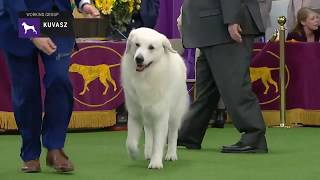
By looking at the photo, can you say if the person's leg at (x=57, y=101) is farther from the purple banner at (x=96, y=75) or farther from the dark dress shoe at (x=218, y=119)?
the dark dress shoe at (x=218, y=119)

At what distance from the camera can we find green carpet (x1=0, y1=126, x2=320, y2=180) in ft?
14.2

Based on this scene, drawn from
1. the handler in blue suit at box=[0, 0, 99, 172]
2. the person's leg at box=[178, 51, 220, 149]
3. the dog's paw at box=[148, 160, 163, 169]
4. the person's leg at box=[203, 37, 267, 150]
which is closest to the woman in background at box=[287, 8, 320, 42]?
the person's leg at box=[178, 51, 220, 149]

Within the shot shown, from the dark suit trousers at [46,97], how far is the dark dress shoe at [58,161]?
32 millimetres

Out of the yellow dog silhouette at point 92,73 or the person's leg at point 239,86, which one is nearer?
the person's leg at point 239,86

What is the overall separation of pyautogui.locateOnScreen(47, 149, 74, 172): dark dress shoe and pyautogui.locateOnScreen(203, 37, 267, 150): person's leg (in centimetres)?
151

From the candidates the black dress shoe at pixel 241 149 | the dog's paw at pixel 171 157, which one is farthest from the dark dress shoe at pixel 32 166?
the black dress shoe at pixel 241 149

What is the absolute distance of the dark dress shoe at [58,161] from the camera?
4289 millimetres

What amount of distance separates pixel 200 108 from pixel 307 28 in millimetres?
2770

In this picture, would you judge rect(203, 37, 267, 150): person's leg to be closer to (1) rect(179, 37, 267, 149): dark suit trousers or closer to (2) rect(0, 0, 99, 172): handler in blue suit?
(1) rect(179, 37, 267, 149): dark suit trousers

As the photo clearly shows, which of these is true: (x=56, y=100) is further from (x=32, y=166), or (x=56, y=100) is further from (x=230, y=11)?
(x=230, y=11)

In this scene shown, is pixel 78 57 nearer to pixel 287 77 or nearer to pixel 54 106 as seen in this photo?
pixel 287 77

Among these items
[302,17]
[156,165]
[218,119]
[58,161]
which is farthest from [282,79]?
[58,161]

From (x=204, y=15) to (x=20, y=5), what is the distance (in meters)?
1.74

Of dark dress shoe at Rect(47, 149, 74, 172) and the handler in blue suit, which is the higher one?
the handler in blue suit
